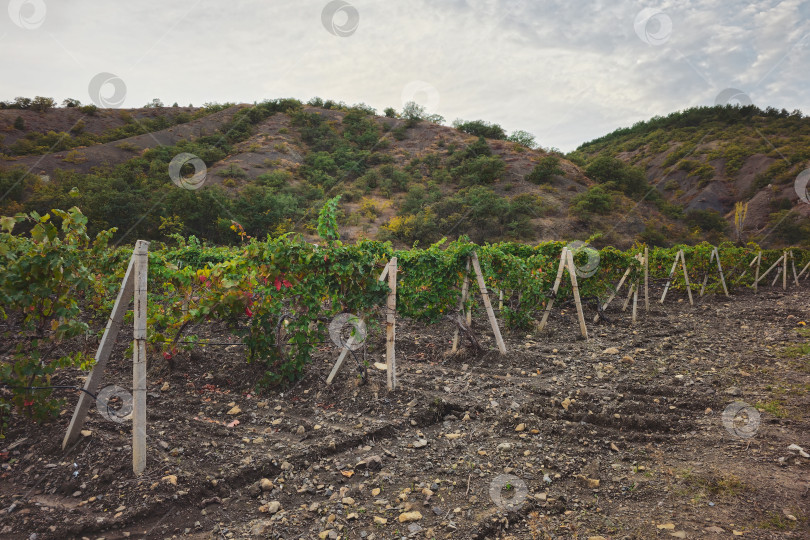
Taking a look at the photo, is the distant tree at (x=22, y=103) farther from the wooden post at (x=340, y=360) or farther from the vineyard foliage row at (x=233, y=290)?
the wooden post at (x=340, y=360)

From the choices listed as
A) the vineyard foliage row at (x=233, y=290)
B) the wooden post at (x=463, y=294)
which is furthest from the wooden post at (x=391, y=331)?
the wooden post at (x=463, y=294)

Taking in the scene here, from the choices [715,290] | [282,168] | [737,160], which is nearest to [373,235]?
[282,168]

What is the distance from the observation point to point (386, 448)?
13.3ft

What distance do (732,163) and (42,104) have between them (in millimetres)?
104730

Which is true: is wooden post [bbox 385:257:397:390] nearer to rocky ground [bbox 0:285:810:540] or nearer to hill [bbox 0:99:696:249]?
rocky ground [bbox 0:285:810:540]

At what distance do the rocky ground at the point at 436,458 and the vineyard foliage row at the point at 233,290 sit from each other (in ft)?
2.12

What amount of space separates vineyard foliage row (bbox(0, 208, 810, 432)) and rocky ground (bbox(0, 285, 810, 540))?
0.65m

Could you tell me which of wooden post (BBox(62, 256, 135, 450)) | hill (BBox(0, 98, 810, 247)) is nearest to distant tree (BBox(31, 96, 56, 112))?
hill (BBox(0, 98, 810, 247))

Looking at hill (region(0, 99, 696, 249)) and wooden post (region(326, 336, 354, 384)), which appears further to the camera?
hill (region(0, 99, 696, 249))

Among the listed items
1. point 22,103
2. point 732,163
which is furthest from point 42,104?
point 732,163

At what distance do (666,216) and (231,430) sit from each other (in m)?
51.9

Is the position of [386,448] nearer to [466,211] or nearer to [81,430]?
[81,430]

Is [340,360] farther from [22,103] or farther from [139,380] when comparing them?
[22,103]

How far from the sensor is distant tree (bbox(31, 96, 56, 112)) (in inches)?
2391
